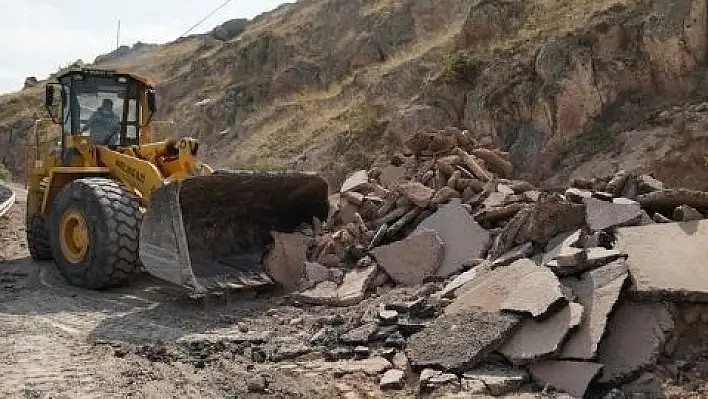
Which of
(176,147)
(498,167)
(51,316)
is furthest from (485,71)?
(51,316)

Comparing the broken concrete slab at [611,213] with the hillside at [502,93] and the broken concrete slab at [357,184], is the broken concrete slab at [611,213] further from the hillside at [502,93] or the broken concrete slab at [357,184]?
the hillside at [502,93]

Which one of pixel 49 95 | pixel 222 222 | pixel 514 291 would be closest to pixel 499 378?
pixel 514 291

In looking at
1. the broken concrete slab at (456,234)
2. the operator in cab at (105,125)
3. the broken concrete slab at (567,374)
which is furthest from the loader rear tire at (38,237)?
the broken concrete slab at (567,374)

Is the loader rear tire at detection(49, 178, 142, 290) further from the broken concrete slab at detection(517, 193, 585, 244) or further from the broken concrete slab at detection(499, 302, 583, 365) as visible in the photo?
the broken concrete slab at detection(499, 302, 583, 365)

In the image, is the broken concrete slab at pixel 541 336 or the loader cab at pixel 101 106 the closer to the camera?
the broken concrete slab at pixel 541 336

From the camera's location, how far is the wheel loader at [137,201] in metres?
7.11

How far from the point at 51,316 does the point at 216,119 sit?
22.0m

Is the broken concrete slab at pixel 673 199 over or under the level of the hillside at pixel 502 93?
under

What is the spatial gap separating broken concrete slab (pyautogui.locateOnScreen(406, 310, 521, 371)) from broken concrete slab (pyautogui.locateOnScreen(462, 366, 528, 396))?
0.08 metres

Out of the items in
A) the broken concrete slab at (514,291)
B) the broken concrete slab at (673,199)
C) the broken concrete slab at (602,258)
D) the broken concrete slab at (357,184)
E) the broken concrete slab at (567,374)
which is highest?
the broken concrete slab at (673,199)

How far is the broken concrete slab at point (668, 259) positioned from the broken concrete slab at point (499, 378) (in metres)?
1.15

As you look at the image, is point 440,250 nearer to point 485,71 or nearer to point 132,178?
point 132,178

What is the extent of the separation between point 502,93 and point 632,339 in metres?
9.26

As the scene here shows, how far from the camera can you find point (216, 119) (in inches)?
1104
